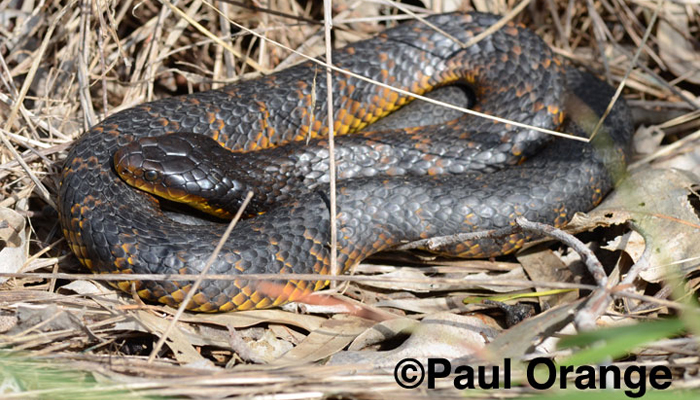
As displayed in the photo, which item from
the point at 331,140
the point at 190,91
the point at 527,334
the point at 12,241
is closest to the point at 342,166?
the point at 331,140

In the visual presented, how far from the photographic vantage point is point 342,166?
5.62 meters

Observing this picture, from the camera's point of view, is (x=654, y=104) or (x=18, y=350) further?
(x=654, y=104)

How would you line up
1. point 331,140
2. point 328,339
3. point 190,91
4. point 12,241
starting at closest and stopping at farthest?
point 328,339 < point 331,140 < point 12,241 < point 190,91

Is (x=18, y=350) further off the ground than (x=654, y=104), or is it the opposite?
(x=654, y=104)

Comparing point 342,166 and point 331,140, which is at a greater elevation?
point 331,140

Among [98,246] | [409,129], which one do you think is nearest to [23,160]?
[98,246]

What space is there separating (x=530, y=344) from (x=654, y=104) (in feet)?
13.1

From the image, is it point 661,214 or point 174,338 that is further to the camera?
point 661,214

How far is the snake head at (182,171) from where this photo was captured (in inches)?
197

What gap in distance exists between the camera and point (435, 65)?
21.5ft

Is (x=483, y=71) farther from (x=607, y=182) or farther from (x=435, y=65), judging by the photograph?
(x=607, y=182)

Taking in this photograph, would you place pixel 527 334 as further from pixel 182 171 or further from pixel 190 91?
pixel 190 91

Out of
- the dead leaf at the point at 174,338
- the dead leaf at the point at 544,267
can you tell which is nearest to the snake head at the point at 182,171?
the dead leaf at the point at 174,338

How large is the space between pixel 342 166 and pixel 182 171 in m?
1.30
